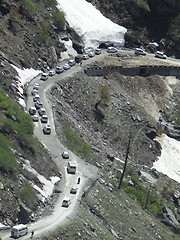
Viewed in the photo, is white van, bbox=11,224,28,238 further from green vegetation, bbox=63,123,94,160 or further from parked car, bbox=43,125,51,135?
parked car, bbox=43,125,51,135

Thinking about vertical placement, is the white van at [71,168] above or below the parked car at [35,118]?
above

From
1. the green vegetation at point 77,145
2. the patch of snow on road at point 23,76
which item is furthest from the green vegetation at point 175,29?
the green vegetation at point 77,145

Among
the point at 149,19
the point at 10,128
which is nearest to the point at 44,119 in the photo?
the point at 10,128

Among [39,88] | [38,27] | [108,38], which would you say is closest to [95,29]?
[108,38]

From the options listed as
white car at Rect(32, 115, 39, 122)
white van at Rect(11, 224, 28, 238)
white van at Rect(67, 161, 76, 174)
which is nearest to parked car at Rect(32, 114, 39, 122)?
white car at Rect(32, 115, 39, 122)

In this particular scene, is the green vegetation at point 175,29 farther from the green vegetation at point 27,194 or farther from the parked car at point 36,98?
the green vegetation at point 27,194

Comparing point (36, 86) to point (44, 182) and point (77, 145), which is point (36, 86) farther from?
point (44, 182)
